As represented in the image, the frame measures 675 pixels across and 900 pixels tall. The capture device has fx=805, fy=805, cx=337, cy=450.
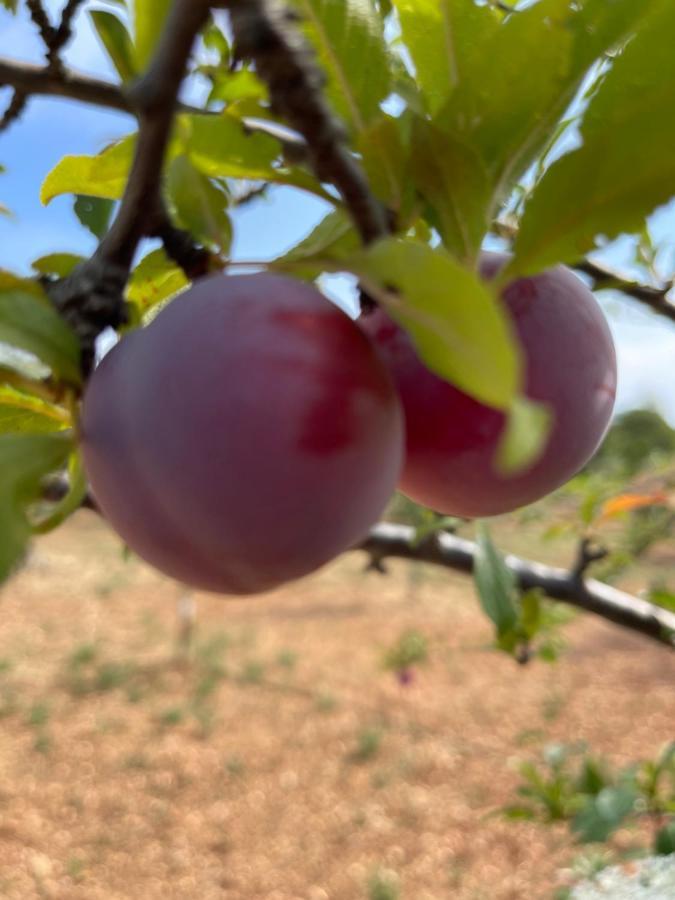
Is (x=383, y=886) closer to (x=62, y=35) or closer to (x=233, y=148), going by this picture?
(x=62, y=35)

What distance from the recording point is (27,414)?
45cm

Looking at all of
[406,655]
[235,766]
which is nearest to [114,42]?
[235,766]

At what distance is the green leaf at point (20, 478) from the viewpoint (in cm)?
31

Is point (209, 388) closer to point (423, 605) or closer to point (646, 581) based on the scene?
point (423, 605)

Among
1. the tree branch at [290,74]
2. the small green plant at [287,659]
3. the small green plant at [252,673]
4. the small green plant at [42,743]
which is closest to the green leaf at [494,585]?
the tree branch at [290,74]

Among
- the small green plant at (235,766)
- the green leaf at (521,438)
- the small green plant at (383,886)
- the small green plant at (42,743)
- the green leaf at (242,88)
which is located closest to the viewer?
the green leaf at (521,438)

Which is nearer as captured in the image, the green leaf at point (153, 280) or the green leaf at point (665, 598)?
the green leaf at point (153, 280)

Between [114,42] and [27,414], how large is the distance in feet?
0.65

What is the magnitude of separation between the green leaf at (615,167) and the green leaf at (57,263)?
25 centimetres

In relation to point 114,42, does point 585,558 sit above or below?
below

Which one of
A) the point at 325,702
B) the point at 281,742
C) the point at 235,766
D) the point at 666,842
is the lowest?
the point at 325,702

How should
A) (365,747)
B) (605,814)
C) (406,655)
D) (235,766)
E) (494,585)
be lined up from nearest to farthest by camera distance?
1. (494,585)
2. (605,814)
3. (235,766)
4. (365,747)
5. (406,655)

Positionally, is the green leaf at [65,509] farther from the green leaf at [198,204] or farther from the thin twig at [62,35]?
the thin twig at [62,35]

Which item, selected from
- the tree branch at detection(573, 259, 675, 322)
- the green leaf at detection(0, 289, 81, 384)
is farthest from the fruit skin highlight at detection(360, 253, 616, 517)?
the tree branch at detection(573, 259, 675, 322)
